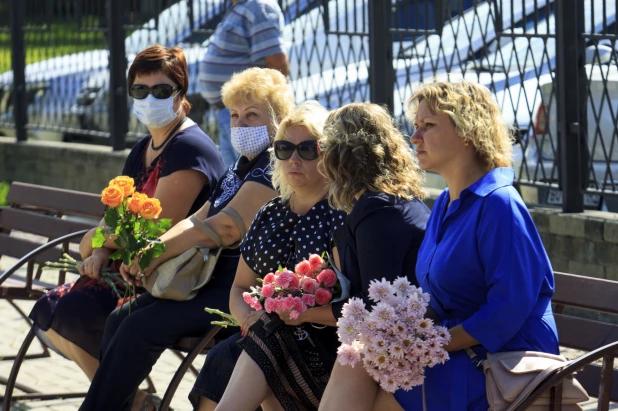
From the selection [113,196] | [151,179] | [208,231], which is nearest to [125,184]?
[113,196]

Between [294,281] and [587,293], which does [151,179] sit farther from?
[587,293]

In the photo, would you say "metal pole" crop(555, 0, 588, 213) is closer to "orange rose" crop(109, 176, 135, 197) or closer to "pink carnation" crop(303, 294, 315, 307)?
"orange rose" crop(109, 176, 135, 197)

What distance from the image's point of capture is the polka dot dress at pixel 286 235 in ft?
12.8

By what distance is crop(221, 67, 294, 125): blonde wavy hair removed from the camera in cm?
461

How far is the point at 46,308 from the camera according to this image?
4.83 m

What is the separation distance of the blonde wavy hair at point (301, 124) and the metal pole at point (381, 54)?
119 inches

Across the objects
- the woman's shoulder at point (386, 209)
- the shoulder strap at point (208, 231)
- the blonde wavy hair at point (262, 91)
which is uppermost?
the blonde wavy hair at point (262, 91)

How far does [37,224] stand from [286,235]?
246cm

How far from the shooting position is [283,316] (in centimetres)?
358

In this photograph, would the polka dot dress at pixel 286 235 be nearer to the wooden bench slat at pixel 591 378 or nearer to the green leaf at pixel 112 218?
the green leaf at pixel 112 218

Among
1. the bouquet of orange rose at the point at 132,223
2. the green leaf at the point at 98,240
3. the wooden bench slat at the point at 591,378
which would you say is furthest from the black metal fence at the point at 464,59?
the green leaf at the point at 98,240

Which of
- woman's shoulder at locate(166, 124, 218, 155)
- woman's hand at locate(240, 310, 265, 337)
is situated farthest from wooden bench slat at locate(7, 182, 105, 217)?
woman's hand at locate(240, 310, 265, 337)

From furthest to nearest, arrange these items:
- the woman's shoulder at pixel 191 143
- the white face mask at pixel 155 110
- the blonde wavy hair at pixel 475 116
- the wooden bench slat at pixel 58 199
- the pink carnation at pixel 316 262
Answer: the wooden bench slat at pixel 58 199
the white face mask at pixel 155 110
the woman's shoulder at pixel 191 143
the pink carnation at pixel 316 262
the blonde wavy hair at pixel 475 116

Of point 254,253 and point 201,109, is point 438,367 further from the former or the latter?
point 201,109
